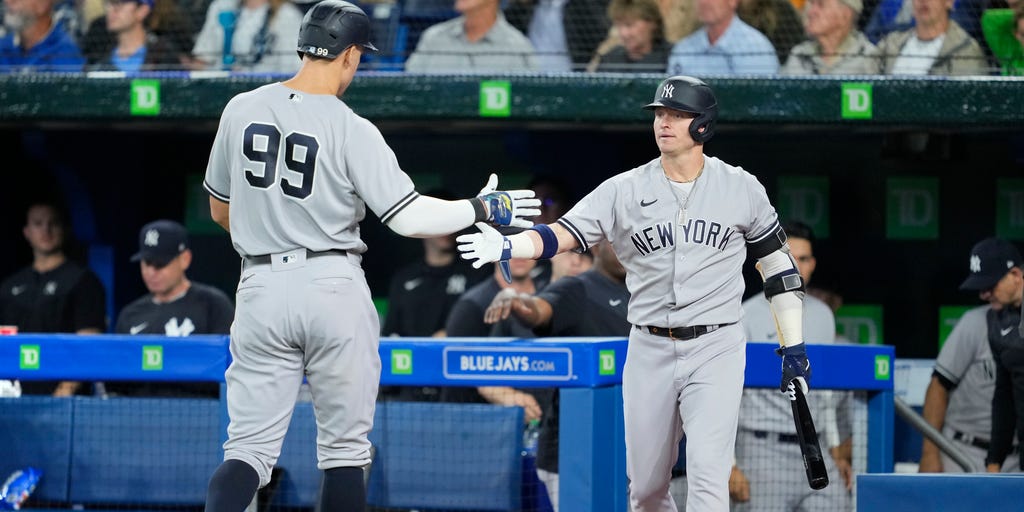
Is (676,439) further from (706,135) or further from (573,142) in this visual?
(573,142)

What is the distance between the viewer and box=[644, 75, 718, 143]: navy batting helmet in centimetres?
439

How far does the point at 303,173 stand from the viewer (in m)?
3.75

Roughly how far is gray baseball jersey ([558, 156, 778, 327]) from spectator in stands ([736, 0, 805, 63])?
220 cm

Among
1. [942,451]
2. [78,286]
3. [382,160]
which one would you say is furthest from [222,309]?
[942,451]

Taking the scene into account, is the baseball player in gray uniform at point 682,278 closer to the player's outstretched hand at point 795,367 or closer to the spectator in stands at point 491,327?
the player's outstretched hand at point 795,367

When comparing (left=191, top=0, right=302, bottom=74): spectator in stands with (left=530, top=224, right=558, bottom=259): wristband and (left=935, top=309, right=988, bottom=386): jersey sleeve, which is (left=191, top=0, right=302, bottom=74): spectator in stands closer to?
(left=530, top=224, right=558, bottom=259): wristband

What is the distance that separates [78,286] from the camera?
6.91m

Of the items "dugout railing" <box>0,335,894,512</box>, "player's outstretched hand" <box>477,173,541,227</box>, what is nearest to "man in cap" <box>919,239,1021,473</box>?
"dugout railing" <box>0,335,894,512</box>

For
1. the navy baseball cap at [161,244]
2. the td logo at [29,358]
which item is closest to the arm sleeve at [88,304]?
the navy baseball cap at [161,244]

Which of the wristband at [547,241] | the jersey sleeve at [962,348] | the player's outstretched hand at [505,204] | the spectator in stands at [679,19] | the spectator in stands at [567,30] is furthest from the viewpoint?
the spectator in stands at [567,30]

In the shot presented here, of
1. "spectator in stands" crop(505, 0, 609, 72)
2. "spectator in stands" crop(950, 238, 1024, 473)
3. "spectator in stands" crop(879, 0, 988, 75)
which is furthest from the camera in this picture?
"spectator in stands" crop(505, 0, 609, 72)

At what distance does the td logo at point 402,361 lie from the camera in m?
4.88

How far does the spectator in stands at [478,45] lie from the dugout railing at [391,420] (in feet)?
6.99

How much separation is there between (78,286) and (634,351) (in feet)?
11.4
